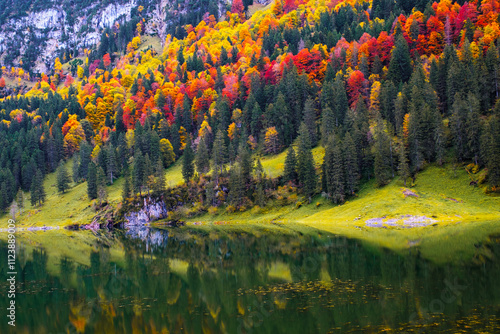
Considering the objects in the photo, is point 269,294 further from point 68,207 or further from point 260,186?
point 68,207

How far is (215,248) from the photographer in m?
58.5

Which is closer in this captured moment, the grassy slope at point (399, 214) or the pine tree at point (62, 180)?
the grassy slope at point (399, 214)

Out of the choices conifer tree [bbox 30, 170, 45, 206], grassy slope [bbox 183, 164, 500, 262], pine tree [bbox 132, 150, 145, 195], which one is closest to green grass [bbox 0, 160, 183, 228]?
conifer tree [bbox 30, 170, 45, 206]

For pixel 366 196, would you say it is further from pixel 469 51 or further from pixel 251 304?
pixel 251 304

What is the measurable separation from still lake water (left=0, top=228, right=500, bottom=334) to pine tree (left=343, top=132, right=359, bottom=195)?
46.0 metres

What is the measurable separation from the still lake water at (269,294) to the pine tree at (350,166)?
46.0 meters

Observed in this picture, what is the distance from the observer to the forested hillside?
94.4 metres

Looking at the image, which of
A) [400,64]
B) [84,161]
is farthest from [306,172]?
[84,161]

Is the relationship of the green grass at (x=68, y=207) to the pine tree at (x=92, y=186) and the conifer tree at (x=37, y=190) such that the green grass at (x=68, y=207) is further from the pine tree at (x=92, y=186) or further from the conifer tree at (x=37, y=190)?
the conifer tree at (x=37, y=190)

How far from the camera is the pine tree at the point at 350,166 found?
312 ft

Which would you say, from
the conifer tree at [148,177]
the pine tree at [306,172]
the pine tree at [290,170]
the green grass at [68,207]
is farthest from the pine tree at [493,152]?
the conifer tree at [148,177]

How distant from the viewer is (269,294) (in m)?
30.0

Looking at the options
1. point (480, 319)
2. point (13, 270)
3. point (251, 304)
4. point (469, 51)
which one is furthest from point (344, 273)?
point (469, 51)

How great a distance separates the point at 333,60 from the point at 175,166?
249ft
